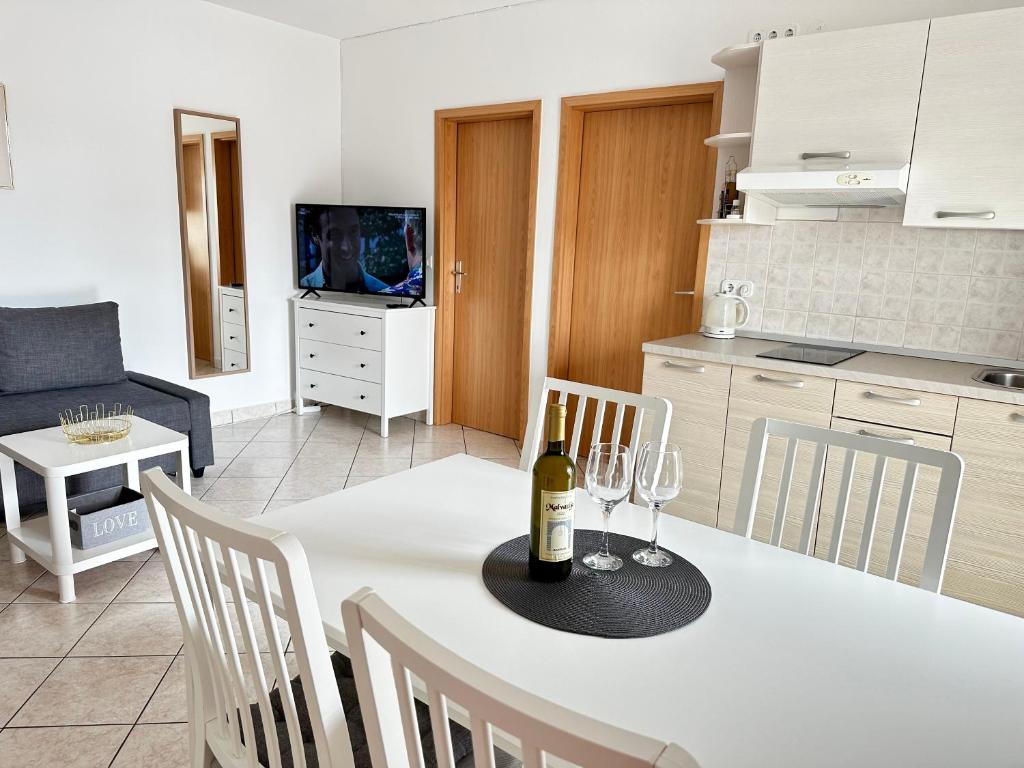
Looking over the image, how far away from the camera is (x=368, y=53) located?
4.89 m

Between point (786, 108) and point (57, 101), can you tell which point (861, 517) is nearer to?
point (786, 108)

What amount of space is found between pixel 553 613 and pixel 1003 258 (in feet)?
8.75

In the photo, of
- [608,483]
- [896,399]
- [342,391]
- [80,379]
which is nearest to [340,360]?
[342,391]

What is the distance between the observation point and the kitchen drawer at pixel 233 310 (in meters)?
4.64

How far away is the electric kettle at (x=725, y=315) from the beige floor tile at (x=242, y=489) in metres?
2.24

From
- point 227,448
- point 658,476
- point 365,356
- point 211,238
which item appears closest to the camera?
point 658,476

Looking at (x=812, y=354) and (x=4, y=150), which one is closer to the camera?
(x=812, y=354)

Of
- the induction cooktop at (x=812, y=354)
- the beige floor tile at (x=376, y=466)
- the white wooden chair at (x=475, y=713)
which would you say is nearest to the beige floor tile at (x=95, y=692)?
the white wooden chair at (x=475, y=713)

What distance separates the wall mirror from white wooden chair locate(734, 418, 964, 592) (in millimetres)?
3824

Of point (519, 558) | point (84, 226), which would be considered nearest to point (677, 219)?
point (519, 558)

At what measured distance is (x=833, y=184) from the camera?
2.71m

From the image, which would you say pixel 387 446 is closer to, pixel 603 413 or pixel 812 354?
pixel 812 354

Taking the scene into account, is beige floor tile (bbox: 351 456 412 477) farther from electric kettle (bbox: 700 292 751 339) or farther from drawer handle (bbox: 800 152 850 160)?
drawer handle (bbox: 800 152 850 160)

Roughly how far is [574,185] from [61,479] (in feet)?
9.45
